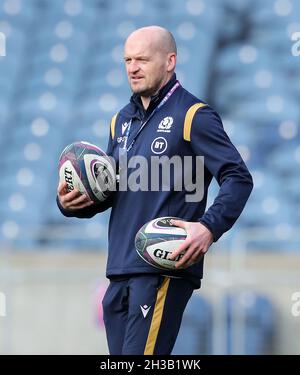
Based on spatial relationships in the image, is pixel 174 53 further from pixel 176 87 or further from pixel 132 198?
pixel 132 198

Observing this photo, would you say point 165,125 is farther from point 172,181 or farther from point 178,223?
point 178,223

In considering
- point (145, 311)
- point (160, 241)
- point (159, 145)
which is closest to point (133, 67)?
point (159, 145)

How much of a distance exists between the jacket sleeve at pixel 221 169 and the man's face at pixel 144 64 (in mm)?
258

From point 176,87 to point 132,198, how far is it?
0.52 meters

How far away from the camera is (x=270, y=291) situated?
8.03m

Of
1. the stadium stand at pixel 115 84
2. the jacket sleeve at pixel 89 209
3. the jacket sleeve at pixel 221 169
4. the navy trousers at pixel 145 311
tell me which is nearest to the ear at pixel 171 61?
the jacket sleeve at pixel 221 169

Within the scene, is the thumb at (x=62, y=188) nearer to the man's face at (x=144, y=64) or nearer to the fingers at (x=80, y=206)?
the fingers at (x=80, y=206)

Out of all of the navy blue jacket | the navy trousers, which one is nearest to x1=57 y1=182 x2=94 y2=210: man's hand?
the navy blue jacket

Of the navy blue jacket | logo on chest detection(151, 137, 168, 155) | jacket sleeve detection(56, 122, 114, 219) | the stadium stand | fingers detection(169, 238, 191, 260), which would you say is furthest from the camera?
the stadium stand

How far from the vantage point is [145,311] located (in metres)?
3.82

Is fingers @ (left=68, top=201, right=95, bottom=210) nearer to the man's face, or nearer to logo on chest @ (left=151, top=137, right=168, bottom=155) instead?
logo on chest @ (left=151, top=137, right=168, bottom=155)

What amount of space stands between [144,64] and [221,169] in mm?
557

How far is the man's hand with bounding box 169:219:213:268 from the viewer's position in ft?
12.1
